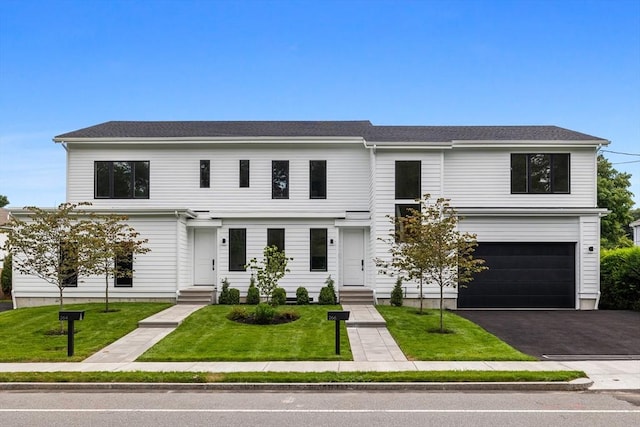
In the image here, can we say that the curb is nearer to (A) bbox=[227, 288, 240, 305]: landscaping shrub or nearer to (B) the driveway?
(B) the driveway

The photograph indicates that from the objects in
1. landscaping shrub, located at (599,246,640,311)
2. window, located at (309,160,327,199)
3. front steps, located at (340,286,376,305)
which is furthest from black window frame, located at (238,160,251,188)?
landscaping shrub, located at (599,246,640,311)

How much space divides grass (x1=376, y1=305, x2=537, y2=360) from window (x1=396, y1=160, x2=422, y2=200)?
A: 14.7ft

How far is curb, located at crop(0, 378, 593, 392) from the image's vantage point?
828cm

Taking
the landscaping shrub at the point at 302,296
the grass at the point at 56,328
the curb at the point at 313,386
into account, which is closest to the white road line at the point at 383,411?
the curb at the point at 313,386

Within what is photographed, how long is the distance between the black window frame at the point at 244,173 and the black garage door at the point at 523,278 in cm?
928

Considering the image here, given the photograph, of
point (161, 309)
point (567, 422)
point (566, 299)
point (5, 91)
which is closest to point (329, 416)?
point (567, 422)

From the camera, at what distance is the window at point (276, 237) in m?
18.6

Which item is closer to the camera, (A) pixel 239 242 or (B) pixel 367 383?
(B) pixel 367 383

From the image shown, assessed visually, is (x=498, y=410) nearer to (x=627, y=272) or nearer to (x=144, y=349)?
(x=144, y=349)

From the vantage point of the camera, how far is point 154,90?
1147 inches

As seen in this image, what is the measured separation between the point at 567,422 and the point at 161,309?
12857mm

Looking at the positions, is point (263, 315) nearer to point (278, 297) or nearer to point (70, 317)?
point (278, 297)

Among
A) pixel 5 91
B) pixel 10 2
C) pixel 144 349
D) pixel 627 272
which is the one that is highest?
pixel 10 2

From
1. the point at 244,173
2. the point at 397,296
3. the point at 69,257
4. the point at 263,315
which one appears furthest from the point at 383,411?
the point at 244,173
